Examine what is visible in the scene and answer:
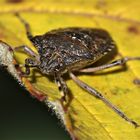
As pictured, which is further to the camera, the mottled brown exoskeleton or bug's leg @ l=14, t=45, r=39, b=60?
bug's leg @ l=14, t=45, r=39, b=60

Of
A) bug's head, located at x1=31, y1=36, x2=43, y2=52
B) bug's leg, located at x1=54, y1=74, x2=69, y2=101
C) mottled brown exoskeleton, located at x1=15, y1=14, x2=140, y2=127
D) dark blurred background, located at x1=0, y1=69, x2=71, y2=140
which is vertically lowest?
dark blurred background, located at x1=0, y1=69, x2=71, y2=140

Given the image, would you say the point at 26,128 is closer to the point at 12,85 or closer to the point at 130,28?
the point at 12,85

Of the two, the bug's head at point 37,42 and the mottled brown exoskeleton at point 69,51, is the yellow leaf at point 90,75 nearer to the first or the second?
the mottled brown exoskeleton at point 69,51

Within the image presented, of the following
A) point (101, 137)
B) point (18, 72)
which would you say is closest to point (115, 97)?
point (101, 137)

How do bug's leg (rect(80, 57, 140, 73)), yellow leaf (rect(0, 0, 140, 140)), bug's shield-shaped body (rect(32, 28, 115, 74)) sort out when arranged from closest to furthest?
1. yellow leaf (rect(0, 0, 140, 140))
2. bug's shield-shaped body (rect(32, 28, 115, 74))
3. bug's leg (rect(80, 57, 140, 73))

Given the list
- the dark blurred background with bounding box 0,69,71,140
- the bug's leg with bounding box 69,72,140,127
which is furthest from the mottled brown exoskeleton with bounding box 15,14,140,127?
the dark blurred background with bounding box 0,69,71,140

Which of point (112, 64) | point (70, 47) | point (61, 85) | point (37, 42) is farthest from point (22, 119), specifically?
point (112, 64)

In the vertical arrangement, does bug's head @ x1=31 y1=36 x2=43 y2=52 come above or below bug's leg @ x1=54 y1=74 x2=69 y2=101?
above

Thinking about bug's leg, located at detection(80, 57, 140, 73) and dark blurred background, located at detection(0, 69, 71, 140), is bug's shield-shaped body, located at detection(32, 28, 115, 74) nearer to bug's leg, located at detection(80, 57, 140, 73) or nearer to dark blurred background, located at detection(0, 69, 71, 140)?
bug's leg, located at detection(80, 57, 140, 73)
